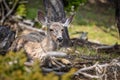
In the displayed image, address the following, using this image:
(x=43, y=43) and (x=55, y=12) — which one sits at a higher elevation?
(x=43, y=43)

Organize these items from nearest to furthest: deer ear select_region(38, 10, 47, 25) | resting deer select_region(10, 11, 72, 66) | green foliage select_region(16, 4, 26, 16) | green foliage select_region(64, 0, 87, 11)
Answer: resting deer select_region(10, 11, 72, 66)
deer ear select_region(38, 10, 47, 25)
green foliage select_region(64, 0, 87, 11)
green foliage select_region(16, 4, 26, 16)

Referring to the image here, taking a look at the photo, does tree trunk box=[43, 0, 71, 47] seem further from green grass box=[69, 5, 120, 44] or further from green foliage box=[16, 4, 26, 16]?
green foliage box=[16, 4, 26, 16]

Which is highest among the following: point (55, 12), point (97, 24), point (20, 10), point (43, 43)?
point (43, 43)

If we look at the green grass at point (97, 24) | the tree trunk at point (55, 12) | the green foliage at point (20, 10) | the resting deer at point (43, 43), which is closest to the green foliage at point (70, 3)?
the tree trunk at point (55, 12)

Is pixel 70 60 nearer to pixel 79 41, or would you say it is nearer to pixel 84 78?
pixel 84 78

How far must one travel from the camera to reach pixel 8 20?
61.1ft

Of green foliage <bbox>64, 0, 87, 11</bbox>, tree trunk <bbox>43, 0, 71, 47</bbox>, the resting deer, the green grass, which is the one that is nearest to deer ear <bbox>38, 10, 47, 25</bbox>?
the resting deer

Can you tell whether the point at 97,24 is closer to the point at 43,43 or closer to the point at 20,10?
the point at 20,10

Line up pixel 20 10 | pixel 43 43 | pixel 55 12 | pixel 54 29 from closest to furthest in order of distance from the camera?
pixel 43 43, pixel 54 29, pixel 55 12, pixel 20 10

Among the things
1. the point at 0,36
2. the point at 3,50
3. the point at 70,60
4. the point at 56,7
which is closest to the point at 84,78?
the point at 70,60

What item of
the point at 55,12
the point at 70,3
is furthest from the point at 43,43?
the point at 70,3

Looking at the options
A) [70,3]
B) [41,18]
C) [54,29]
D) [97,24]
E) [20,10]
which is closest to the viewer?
[54,29]

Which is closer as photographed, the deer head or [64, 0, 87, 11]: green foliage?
the deer head

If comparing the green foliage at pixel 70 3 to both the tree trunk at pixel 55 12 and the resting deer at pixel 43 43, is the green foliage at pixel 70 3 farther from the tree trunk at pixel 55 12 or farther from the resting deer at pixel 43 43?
the resting deer at pixel 43 43
